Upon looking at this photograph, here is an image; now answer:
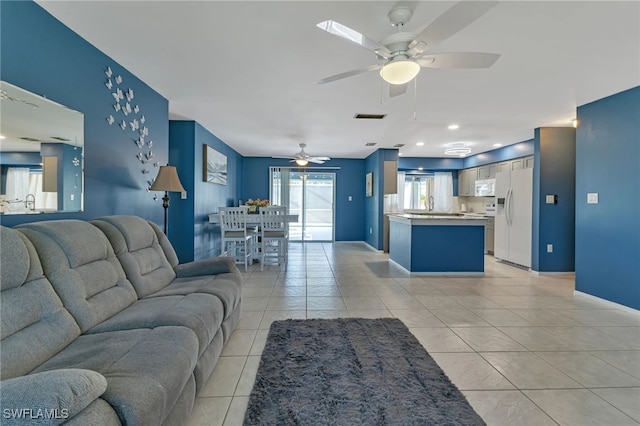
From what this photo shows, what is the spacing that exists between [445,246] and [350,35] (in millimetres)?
3837

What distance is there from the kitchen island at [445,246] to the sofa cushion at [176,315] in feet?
11.4

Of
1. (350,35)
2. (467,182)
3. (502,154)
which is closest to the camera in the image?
(350,35)

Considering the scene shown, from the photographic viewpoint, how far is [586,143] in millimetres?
3762

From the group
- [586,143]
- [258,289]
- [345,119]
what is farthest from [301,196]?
[586,143]

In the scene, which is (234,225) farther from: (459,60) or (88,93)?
(459,60)

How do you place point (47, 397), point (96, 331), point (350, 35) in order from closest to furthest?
point (47, 397), point (96, 331), point (350, 35)

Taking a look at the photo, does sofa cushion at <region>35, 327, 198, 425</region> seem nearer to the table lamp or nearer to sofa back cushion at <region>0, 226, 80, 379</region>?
sofa back cushion at <region>0, 226, 80, 379</region>

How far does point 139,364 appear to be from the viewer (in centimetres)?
122

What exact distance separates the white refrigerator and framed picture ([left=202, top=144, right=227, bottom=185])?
17.8 ft

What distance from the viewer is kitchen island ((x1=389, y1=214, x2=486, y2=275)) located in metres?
4.76

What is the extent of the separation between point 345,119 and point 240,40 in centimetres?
246

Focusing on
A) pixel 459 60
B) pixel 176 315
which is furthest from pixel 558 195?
pixel 176 315

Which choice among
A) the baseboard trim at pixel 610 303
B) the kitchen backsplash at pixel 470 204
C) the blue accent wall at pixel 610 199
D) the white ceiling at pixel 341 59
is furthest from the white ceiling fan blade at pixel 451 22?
the kitchen backsplash at pixel 470 204

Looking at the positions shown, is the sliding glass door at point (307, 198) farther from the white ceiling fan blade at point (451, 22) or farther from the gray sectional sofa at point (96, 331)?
the white ceiling fan blade at point (451, 22)
